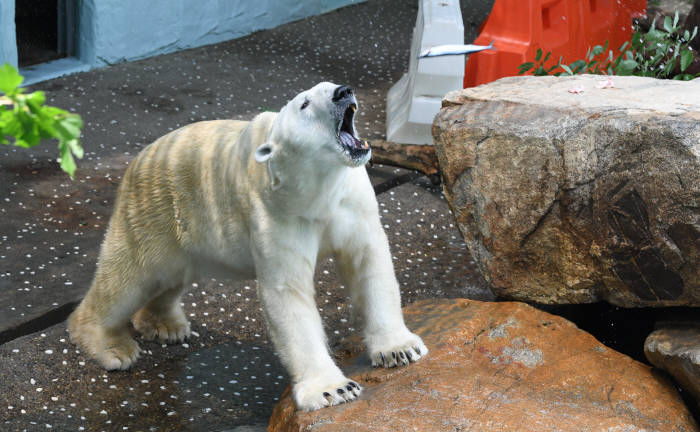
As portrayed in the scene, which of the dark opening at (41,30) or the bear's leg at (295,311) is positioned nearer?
the bear's leg at (295,311)

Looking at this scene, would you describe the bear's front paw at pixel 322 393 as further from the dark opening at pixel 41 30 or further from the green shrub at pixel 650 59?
Answer: the dark opening at pixel 41 30

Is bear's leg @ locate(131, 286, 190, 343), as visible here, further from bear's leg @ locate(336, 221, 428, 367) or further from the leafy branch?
the leafy branch

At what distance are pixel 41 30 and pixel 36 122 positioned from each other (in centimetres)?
650

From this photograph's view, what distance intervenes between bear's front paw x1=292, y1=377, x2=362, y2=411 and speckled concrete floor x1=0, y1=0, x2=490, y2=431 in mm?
418

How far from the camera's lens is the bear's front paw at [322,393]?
2.39 m

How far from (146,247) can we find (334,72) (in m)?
4.22

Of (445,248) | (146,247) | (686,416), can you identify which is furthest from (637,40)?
(146,247)

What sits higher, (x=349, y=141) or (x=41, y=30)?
(x=349, y=141)

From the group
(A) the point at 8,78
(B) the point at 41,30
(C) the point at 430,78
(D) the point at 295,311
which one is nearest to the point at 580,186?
(D) the point at 295,311

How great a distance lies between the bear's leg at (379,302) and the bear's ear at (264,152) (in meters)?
0.42

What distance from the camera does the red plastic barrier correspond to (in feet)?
17.1

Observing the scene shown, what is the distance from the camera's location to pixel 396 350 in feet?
8.46

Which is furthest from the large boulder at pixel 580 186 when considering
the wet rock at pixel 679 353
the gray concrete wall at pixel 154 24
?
the gray concrete wall at pixel 154 24

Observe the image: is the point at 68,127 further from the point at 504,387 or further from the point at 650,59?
the point at 650,59
